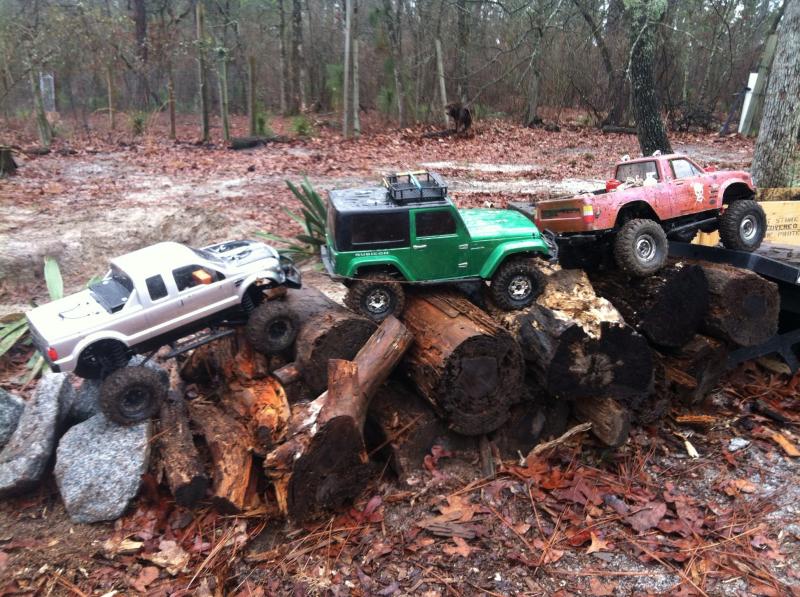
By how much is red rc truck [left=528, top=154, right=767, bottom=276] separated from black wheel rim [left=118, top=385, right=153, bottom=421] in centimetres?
460

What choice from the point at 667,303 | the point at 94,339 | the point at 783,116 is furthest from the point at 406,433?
the point at 783,116

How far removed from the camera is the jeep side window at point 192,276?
6.02 metres

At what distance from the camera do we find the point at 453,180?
1455 centimetres

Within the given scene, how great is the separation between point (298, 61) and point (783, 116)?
20.0 meters

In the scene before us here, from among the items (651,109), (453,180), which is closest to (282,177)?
(453,180)

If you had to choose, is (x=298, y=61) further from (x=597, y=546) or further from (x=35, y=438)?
(x=597, y=546)

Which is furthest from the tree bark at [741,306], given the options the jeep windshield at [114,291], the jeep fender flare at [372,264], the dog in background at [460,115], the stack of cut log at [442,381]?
the dog in background at [460,115]

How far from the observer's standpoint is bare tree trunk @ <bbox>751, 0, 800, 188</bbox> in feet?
31.3

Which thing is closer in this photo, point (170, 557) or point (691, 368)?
point (170, 557)

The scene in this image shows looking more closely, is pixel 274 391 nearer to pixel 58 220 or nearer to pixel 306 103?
pixel 58 220

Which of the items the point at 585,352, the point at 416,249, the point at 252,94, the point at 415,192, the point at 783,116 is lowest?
the point at 585,352

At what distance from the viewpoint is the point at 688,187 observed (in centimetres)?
644

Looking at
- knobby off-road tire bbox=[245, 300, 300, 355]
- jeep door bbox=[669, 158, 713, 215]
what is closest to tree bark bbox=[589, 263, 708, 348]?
jeep door bbox=[669, 158, 713, 215]

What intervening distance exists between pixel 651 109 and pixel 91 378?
34.5 feet
